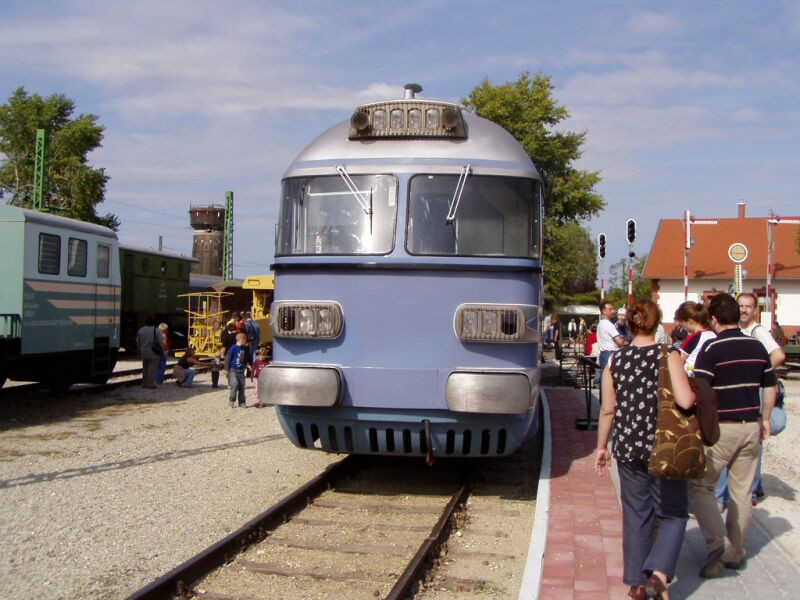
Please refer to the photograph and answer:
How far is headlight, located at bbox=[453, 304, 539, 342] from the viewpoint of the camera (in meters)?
6.88

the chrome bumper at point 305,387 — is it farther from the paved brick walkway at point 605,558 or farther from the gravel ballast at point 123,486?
the paved brick walkway at point 605,558

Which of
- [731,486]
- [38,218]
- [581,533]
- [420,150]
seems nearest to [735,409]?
[731,486]

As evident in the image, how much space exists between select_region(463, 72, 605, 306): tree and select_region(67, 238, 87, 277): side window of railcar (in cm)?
2173

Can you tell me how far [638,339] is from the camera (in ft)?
16.3

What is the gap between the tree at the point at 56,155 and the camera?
35344 millimetres

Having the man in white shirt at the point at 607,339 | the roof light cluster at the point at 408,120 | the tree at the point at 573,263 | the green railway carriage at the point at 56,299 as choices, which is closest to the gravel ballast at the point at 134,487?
the green railway carriage at the point at 56,299

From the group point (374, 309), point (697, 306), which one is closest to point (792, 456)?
point (697, 306)

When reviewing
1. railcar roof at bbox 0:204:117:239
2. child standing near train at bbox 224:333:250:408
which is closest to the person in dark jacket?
railcar roof at bbox 0:204:117:239

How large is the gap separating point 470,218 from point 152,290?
2164 centimetres

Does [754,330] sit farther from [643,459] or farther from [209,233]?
[209,233]

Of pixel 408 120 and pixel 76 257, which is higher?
pixel 408 120

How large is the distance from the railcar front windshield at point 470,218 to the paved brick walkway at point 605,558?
2165mm

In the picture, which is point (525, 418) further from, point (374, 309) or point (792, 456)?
point (792, 456)

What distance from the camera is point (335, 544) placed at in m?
6.44
